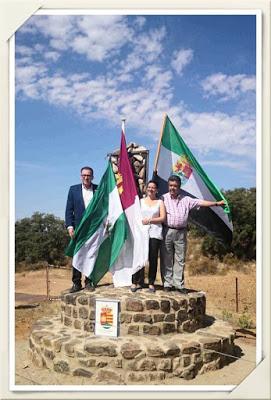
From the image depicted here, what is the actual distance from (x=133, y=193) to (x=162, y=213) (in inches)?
21.8

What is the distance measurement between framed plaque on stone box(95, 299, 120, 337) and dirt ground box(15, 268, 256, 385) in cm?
71

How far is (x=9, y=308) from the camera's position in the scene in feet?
19.8

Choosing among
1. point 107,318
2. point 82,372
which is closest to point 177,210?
point 107,318

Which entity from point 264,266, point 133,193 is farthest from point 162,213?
point 264,266

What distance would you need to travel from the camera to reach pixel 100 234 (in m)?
6.81

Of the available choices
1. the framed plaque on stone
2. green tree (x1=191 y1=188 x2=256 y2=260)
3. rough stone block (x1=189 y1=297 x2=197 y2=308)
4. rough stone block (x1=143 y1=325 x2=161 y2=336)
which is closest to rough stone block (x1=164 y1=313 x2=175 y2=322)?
rough stone block (x1=143 y1=325 x2=161 y2=336)

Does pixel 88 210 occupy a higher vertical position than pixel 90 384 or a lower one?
higher

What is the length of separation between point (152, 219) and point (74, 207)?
126cm

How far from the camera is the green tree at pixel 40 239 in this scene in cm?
1541

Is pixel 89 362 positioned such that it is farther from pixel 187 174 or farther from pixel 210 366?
pixel 187 174

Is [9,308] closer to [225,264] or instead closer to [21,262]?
[21,262]

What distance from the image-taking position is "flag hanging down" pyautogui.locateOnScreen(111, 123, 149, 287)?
22.2ft

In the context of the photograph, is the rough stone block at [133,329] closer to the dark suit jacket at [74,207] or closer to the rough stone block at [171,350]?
the rough stone block at [171,350]

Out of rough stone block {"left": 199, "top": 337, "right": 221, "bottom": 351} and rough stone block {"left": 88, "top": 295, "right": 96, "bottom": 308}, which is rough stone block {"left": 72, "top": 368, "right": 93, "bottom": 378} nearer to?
rough stone block {"left": 88, "top": 295, "right": 96, "bottom": 308}
